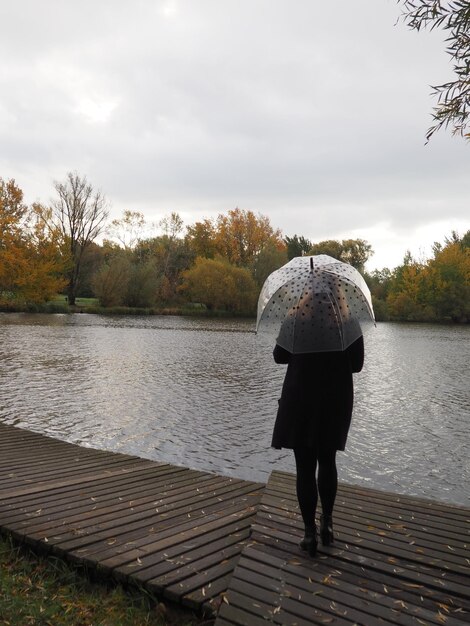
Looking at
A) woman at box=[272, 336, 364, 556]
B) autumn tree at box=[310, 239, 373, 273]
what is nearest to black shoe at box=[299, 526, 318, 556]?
woman at box=[272, 336, 364, 556]

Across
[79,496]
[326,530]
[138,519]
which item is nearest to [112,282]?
[79,496]

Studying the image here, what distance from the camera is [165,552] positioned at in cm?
383

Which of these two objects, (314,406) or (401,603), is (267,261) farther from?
(401,603)

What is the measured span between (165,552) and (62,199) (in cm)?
5980

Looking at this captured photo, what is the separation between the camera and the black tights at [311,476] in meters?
3.53

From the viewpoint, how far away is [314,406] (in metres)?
3.41

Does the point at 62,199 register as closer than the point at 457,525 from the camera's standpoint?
No

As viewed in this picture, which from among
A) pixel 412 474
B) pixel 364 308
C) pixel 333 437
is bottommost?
pixel 412 474

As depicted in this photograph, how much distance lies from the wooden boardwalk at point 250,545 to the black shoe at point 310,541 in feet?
0.20

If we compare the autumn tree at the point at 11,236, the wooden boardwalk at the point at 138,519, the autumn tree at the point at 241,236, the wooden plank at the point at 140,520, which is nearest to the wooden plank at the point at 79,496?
the wooden boardwalk at the point at 138,519

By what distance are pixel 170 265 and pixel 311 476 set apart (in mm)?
65686

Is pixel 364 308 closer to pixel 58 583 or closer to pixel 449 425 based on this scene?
pixel 58 583

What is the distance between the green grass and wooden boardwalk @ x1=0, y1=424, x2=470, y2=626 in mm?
105

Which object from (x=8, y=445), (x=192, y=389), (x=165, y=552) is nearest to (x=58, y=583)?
(x=165, y=552)
